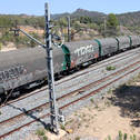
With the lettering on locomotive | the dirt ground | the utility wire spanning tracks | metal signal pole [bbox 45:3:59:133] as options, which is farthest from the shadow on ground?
the lettering on locomotive

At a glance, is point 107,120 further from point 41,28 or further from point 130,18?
point 130,18

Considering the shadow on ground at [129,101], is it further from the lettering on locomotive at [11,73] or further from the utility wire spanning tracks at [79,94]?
the lettering on locomotive at [11,73]

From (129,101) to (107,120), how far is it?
3.75 meters

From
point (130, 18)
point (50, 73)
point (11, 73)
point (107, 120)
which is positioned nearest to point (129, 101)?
point (107, 120)

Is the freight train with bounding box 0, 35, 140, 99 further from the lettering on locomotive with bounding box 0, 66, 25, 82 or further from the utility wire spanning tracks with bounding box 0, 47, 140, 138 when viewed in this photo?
the utility wire spanning tracks with bounding box 0, 47, 140, 138

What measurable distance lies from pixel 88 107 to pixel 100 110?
981 mm

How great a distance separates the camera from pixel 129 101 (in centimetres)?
1761

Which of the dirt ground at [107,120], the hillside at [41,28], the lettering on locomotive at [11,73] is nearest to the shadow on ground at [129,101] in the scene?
the dirt ground at [107,120]

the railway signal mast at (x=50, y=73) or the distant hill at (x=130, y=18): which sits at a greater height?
the distant hill at (x=130, y=18)

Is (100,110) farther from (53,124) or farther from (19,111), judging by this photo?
(19,111)

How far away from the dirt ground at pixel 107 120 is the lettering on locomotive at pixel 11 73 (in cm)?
522

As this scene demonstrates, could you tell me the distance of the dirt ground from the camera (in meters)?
13.0

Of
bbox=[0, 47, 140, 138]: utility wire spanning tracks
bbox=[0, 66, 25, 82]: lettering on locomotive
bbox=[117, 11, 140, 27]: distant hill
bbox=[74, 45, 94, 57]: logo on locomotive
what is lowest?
bbox=[0, 47, 140, 138]: utility wire spanning tracks

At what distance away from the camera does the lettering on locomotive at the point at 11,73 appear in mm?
16328
